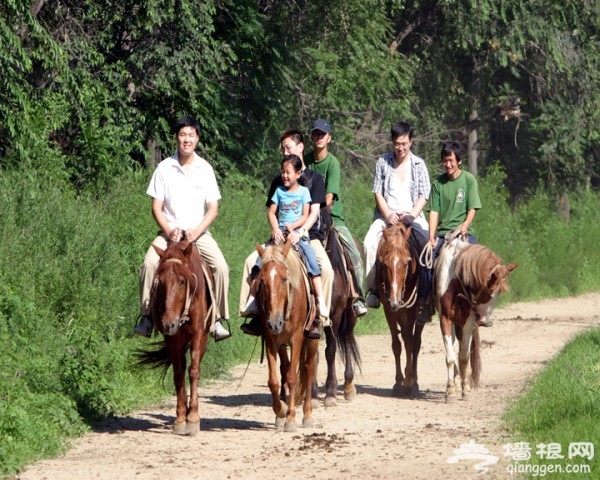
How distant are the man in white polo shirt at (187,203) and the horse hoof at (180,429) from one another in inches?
33.8

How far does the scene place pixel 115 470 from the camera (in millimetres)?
9094

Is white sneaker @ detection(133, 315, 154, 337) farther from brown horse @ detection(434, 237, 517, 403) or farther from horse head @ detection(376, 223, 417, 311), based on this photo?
brown horse @ detection(434, 237, 517, 403)

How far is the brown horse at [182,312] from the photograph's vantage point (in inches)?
417

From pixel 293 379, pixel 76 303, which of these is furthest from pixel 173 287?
pixel 76 303

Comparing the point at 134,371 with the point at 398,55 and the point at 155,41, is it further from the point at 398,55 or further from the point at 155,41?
the point at 398,55

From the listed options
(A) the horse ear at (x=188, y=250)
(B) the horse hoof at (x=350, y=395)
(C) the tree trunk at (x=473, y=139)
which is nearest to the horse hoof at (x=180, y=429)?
(A) the horse ear at (x=188, y=250)

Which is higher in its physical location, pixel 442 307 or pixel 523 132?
pixel 523 132

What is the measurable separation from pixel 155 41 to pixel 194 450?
10.9 metres

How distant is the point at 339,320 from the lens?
43.7 ft

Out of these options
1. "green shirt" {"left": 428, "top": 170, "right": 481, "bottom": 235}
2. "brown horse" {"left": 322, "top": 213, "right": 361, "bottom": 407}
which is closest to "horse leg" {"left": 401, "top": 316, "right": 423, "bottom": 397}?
"brown horse" {"left": 322, "top": 213, "right": 361, "bottom": 407}

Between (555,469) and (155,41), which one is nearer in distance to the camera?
(555,469)

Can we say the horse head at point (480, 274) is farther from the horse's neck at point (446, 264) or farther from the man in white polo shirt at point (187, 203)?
the man in white polo shirt at point (187, 203)

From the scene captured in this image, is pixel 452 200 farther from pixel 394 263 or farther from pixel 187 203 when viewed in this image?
pixel 187 203

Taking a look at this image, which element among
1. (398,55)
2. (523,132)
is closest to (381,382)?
(398,55)
